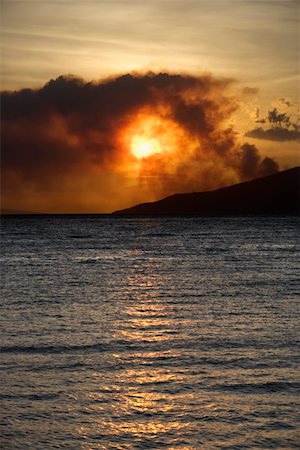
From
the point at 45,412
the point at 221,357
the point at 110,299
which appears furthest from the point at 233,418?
the point at 110,299

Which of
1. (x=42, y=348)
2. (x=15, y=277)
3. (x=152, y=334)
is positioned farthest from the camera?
(x=15, y=277)

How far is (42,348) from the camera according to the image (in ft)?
66.2

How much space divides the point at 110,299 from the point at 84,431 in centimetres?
2022

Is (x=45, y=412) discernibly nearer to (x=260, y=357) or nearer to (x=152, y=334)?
(x=260, y=357)

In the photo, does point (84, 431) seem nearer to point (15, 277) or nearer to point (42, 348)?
point (42, 348)

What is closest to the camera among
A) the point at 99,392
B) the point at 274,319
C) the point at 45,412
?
the point at 45,412

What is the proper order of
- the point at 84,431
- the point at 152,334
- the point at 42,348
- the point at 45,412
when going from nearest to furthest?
the point at 84,431
the point at 45,412
the point at 42,348
the point at 152,334

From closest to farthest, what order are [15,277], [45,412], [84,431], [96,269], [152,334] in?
1. [84,431]
2. [45,412]
3. [152,334]
4. [15,277]
5. [96,269]

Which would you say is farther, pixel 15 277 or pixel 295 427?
pixel 15 277

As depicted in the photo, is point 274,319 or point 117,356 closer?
point 117,356

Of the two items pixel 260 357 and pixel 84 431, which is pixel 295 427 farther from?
pixel 260 357

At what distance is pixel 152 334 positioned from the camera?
22953 millimetres

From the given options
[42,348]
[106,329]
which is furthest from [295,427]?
[106,329]

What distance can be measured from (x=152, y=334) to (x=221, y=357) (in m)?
4.53
